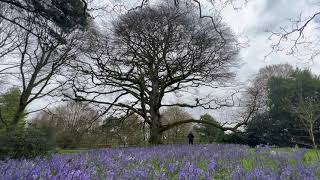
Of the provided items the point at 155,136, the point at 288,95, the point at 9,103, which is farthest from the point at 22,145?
the point at 9,103

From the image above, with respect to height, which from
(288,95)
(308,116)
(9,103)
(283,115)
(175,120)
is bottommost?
(308,116)

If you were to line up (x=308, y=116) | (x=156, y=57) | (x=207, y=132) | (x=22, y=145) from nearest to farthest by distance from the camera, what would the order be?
(x=308, y=116)
(x=22, y=145)
(x=156, y=57)
(x=207, y=132)

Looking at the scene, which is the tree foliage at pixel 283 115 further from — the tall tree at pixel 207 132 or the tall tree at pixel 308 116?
the tall tree at pixel 308 116

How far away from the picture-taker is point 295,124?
26812 mm

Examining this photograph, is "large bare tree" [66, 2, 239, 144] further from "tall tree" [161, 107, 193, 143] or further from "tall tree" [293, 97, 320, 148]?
"tall tree" [161, 107, 193, 143]

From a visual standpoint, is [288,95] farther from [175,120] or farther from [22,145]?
[22,145]

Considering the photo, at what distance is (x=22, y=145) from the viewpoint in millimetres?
8648

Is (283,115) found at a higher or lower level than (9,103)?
lower

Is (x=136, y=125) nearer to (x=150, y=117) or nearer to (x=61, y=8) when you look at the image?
(x=150, y=117)

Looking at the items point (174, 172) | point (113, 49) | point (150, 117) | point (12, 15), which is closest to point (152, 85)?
point (150, 117)

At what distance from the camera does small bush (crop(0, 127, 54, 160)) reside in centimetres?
838

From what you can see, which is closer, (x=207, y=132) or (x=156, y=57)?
(x=156, y=57)

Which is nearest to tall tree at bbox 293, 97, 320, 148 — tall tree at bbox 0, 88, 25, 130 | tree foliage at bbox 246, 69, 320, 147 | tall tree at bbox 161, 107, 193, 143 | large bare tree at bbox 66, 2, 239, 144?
large bare tree at bbox 66, 2, 239, 144

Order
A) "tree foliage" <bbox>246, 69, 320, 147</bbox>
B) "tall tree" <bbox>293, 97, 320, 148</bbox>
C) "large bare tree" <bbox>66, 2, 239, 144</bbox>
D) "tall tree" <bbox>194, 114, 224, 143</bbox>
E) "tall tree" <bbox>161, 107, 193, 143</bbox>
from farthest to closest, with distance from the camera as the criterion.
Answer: "tall tree" <bbox>161, 107, 193, 143</bbox> → "tall tree" <bbox>194, 114, 224, 143</bbox> → "tree foliage" <bbox>246, 69, 320, 147</bbox> → "large bare tree" <bbox>66, 2, 239, 144</bbox> → "tall tree" <bbox>293, 97, 320, 148</bbox>
